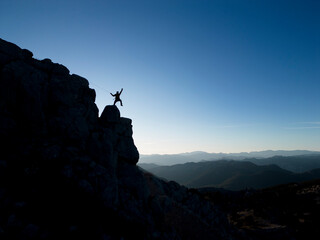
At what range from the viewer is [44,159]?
15.1 meters

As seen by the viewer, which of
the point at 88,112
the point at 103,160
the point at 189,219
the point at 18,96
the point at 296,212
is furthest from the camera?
the point at 296,212

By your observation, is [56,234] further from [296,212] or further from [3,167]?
[296,212]

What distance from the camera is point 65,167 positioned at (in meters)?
15.5

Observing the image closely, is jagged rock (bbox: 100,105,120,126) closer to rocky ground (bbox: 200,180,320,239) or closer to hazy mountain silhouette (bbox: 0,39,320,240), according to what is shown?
hazy mountain silhouette (bbox: 0,39,320,240)

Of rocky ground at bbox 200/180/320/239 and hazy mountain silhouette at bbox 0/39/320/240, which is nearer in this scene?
hazy mountain silhouette at bbox 0/39/320/240

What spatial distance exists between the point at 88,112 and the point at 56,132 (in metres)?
5.09

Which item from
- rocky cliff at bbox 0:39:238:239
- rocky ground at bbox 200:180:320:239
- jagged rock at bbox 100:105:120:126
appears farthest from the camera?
rocky ground at bbox 200:180:320:239

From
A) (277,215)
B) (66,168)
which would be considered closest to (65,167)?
(66,168)

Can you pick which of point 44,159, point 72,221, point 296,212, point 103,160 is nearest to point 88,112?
point 103,160

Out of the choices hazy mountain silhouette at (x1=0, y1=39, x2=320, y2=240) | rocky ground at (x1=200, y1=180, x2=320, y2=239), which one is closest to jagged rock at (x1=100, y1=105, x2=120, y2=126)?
hazy mountain silhouette at (x1=0, y1=39, x2=320, y2=240)

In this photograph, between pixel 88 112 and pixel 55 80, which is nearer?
pixel 55 80

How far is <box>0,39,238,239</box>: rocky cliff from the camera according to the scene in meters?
12.4

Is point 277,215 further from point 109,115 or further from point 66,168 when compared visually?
point 66,168

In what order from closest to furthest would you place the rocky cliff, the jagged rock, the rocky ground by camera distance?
the rocky cliff < the jagged rock < the rocky ground
